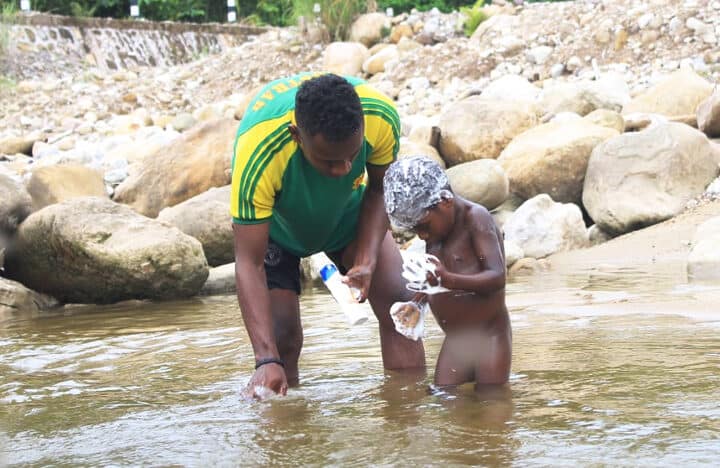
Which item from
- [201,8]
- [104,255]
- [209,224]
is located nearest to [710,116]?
[209,224]

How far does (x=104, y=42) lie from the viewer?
23.7m

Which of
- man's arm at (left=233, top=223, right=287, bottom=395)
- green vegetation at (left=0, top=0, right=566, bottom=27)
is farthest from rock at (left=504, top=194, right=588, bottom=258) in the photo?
green vegetation at (left=0, top=0, right=566, bottom=27)

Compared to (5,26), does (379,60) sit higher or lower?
→ lower

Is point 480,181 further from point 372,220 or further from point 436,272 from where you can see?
point 436,272

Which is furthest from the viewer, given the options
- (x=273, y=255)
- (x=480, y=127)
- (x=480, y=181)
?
(x=480, y=127)

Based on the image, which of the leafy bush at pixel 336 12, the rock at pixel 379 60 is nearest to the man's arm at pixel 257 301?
the rock at pixel 379 60

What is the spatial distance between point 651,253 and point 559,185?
1748 mm

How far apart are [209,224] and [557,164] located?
3.22m

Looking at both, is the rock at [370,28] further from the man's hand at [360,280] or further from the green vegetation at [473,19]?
the man's hand at [360,280]

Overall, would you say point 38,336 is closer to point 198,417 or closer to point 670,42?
point 198,417

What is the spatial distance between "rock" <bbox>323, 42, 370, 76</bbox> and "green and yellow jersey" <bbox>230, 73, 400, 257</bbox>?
14617 millimetres

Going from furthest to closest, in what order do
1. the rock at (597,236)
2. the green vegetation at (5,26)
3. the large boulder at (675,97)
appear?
1. the green vegetation at (5,26)
2. the large boulder at (675,97)
3. the rock at (597,236)

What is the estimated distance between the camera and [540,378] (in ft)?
13.3

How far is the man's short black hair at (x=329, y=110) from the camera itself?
3389 mm
